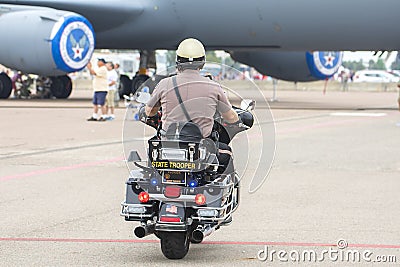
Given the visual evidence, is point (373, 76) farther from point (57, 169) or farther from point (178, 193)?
point (178, 193)

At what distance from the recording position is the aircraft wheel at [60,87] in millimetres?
28219

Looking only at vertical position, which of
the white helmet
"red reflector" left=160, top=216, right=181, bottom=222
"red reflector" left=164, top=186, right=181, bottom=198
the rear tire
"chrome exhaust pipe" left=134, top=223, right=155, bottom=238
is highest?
the white helmet

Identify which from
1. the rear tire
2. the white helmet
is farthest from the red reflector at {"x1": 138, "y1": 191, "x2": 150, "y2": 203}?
the white helmet

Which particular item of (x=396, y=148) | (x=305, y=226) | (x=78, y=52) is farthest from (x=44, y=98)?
(x=305, y=226)

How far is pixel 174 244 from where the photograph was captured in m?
5.28

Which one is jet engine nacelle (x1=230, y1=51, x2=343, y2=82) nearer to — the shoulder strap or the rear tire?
the shoulder strap

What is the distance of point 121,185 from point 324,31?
1246cm

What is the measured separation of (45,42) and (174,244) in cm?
1491

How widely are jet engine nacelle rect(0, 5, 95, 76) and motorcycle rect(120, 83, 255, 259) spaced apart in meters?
14.7

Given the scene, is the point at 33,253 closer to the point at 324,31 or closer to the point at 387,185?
the point at 387,185

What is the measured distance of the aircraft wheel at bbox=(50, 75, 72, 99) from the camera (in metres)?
28.2

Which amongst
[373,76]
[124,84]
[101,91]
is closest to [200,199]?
[101,91]

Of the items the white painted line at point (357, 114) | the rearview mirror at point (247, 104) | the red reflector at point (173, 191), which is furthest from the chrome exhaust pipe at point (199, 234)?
the white painted line at point (357, 114)

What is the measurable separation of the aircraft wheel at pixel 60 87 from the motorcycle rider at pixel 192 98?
911 inches
